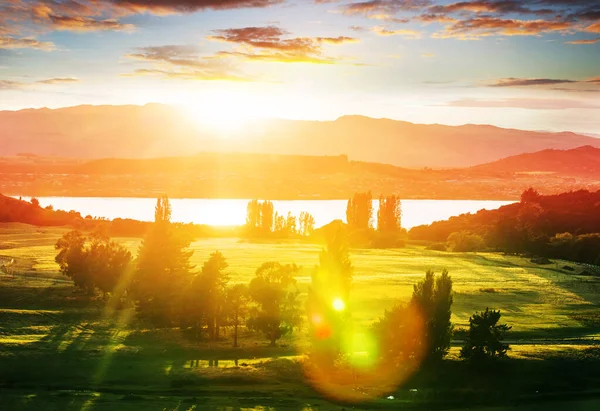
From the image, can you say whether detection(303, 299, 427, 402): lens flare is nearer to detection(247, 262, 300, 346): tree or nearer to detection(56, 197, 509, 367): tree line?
detection(56, 197, 509, 367): tree line

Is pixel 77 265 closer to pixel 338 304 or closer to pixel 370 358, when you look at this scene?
pixel 338 304

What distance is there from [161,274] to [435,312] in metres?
39.2

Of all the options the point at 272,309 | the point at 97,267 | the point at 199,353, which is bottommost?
the point at 199,353

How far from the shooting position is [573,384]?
68.8 m

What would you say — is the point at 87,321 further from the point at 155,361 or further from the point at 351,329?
the point at 351,329

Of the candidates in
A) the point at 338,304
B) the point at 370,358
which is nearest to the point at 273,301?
the point at 338,304

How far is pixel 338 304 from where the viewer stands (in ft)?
230

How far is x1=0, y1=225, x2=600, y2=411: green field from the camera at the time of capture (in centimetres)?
6069

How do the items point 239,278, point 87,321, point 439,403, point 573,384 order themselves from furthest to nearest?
point 239,278 < point 87,321 < point 573,384 < point 439,403

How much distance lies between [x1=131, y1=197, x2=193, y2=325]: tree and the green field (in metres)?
2.80

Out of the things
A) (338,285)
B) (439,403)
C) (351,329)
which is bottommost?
(439,403)

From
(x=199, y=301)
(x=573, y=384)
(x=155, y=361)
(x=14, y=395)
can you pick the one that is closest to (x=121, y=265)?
(x=199, y=301)

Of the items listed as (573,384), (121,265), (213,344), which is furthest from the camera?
(121,265)

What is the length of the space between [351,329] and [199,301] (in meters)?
19.9
